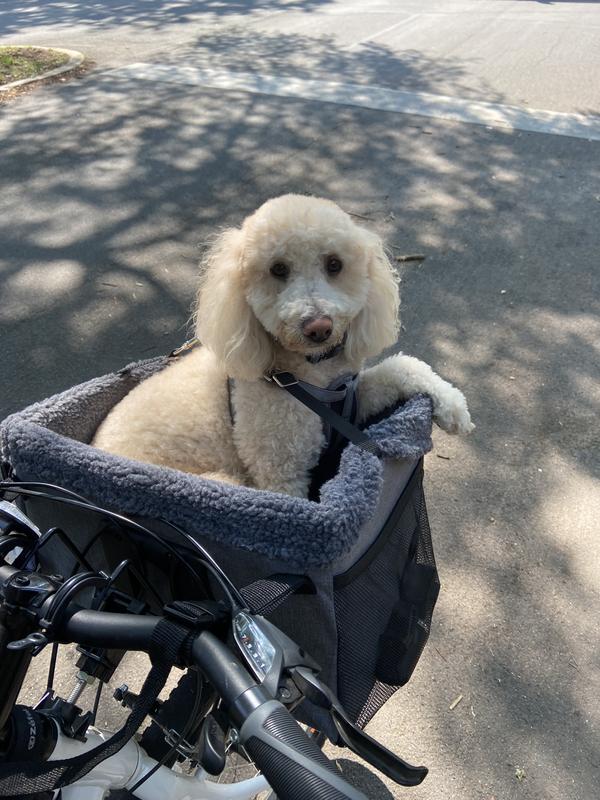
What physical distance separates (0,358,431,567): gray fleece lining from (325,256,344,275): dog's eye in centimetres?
64

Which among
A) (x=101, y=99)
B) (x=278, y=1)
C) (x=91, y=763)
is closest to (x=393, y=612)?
(x=91, y=763)

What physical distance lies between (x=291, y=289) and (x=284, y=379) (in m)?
0.25

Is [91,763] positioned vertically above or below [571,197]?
above

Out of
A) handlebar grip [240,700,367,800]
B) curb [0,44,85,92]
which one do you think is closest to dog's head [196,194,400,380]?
handlebar grip [240,700,367,800]

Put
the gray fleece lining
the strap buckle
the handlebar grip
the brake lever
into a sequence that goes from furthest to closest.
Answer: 1. the strap buckle
2. the gray fleece lining
3. the brake lever
4. the handlebar grip

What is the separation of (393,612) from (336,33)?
11.3m

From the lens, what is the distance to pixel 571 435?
8.91 feet

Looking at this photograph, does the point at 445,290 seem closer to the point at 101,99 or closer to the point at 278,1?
the point at 101,99

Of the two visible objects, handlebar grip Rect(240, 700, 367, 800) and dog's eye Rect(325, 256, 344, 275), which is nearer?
handlebar grip Rect(240, 700, 367, 800)

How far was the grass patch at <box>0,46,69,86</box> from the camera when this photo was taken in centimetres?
736

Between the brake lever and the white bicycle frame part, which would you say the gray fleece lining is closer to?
the brake lever

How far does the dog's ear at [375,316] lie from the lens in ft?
5.93

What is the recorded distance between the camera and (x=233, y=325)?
1.76 meters

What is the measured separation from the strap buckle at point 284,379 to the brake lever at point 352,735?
3.16 feet
